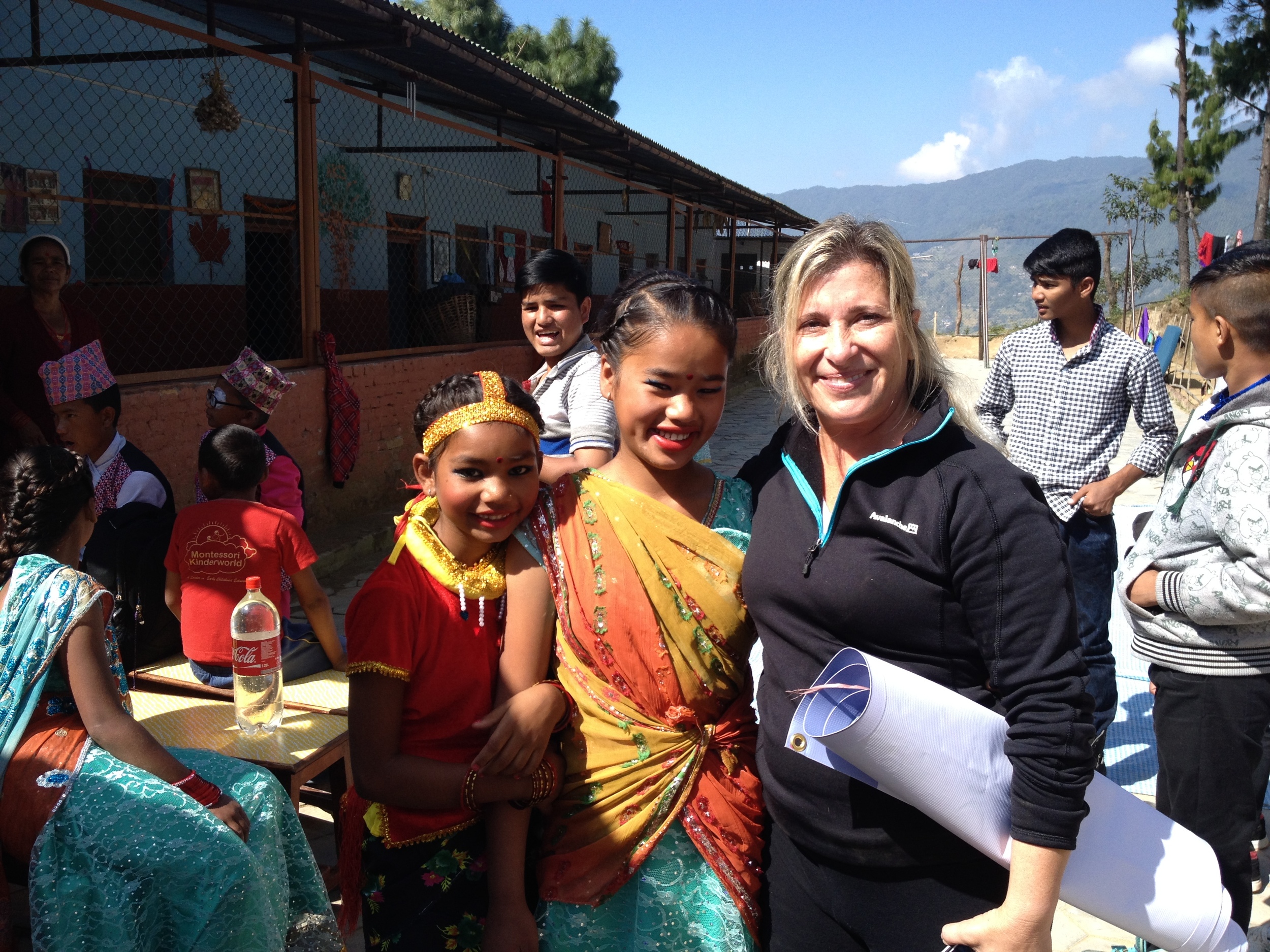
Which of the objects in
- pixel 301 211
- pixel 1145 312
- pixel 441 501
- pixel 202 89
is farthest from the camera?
pixel 1145 312

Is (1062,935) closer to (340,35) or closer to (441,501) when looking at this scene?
(441,501)

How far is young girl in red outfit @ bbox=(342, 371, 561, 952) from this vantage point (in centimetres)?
152

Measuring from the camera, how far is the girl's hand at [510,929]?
1.47 metres

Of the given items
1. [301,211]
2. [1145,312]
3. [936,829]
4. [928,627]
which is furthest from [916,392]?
[1145,312]

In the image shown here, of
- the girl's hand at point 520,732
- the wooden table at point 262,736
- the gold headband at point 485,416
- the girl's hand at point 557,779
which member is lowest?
the wooden table at point 262,736

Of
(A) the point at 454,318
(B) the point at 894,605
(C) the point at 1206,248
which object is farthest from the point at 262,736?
(A) the point at 454,318

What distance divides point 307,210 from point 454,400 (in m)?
5.48

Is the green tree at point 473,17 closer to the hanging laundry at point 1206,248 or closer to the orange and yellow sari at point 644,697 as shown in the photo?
the hanging laundry at point 1206,248

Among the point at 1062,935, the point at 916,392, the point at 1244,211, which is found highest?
the point at 1244,211

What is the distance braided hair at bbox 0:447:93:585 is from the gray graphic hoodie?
247 centimetres

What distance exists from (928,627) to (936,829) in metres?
0.31

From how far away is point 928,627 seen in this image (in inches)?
53.0

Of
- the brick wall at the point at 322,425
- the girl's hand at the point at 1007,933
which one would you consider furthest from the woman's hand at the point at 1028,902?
the brick wall at the point at 322,425

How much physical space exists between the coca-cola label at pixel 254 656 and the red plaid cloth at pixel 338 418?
14.2 ft
